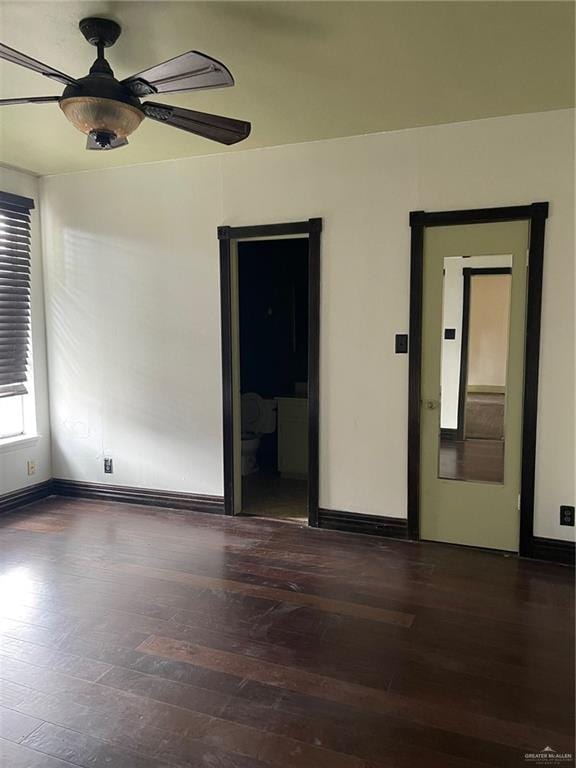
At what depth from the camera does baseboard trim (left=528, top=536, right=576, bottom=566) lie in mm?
3201

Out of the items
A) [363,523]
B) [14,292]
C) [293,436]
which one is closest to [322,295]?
[363,523]

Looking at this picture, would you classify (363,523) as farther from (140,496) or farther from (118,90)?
(118,90)

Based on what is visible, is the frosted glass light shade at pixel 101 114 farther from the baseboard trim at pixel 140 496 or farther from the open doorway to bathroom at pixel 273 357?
the open doorway to bathroom at pixel 273 357

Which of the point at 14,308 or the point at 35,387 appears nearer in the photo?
the point at 14,308

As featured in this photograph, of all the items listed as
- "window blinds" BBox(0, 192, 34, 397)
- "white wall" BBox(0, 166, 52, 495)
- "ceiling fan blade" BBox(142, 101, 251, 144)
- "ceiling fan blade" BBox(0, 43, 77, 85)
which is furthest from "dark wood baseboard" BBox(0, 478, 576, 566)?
"ceiling fan blade" BBox(0, 43, 77, 85)

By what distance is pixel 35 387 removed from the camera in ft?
14.7

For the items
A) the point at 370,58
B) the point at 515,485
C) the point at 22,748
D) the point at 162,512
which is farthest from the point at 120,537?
the point at 370,58

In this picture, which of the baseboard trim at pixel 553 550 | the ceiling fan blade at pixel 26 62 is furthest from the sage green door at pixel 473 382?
the ceiling fan blade at pixel 26 62

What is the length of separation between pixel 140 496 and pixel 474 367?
2752 millimetres

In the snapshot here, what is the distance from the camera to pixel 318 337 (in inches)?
146

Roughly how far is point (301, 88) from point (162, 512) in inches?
121

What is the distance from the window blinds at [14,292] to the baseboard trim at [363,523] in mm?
2650

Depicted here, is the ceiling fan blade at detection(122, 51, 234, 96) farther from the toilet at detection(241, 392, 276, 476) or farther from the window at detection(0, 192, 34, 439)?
the toilet at detection(241, 392, 276, 476)

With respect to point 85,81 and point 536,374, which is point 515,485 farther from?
point 85,81
